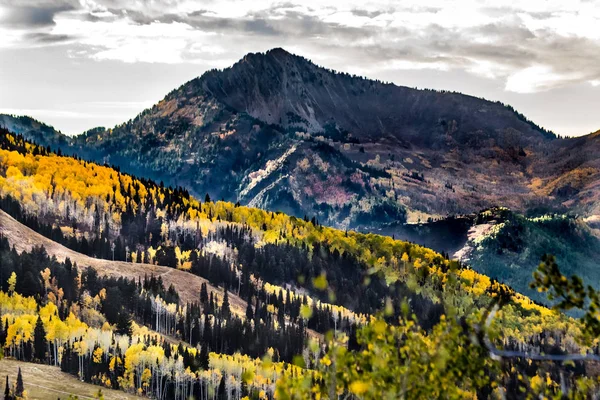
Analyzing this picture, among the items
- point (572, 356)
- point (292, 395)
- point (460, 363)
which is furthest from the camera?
point (460, 363)

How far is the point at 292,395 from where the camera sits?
85.6 feet

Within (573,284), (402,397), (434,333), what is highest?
(573,284)

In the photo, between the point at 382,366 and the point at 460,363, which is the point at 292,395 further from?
the point at 460,363

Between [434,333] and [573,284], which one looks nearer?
[573,284]

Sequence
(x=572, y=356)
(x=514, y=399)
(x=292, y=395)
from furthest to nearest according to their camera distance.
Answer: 1. (x=292, y=395)
2. (x=514, y=399)
3. (x=572, y=356)

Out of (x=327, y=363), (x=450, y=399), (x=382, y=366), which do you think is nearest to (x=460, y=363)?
(x=450, y=399)

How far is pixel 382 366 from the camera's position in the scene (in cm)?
2684

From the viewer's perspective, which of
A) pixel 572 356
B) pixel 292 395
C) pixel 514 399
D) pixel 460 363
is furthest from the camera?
pixel 460 363

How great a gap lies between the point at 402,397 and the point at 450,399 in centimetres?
178

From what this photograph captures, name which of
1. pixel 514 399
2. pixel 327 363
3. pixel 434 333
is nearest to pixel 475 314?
pixel 434 333

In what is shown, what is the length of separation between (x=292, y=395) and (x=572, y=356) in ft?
31.6

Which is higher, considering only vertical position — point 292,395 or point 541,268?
point 541,268

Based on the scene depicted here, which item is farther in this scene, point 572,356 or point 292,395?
point 292,395

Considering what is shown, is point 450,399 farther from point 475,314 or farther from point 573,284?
point 573,284
